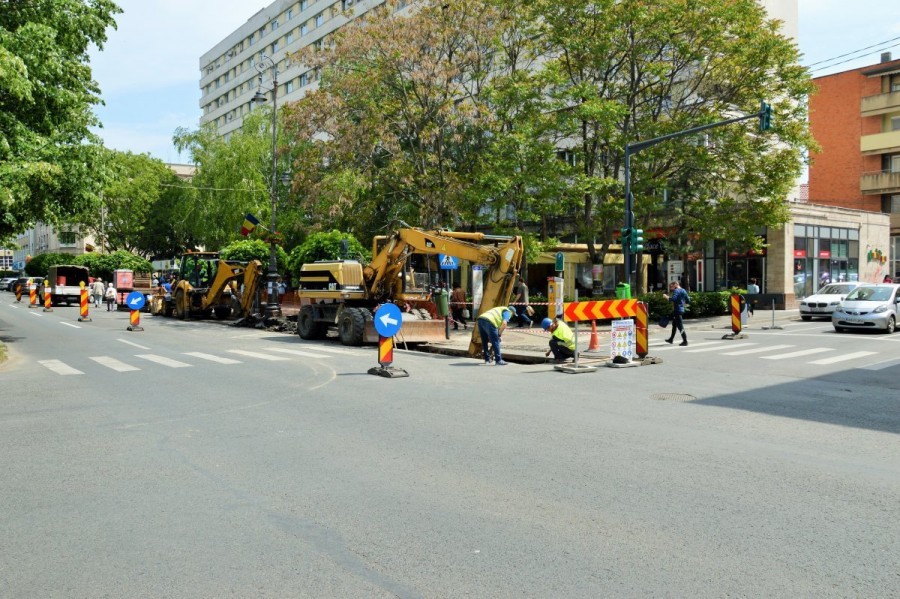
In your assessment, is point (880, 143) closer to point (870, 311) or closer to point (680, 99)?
point (680, 99)

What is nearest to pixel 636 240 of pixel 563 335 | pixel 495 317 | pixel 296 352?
pixel 563 335

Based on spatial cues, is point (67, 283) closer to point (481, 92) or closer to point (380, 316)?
point (481, 92)

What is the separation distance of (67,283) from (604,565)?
5185cm

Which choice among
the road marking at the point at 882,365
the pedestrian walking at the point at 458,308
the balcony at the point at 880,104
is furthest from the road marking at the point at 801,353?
the balcony at the point at 880,104

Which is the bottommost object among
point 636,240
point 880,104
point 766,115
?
point 636,240

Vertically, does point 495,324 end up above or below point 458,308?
above

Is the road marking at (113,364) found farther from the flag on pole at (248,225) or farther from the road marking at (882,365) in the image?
the road marking at (882,365)

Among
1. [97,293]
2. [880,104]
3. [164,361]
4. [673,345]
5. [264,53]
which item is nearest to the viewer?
[164,361]

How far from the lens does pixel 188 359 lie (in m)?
15.8

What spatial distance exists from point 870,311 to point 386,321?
688 inches

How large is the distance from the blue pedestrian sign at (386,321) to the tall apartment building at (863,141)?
45.4 m

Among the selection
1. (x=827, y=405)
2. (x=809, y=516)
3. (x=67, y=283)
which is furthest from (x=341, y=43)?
(x=67, y=283)

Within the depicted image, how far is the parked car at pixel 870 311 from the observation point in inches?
899

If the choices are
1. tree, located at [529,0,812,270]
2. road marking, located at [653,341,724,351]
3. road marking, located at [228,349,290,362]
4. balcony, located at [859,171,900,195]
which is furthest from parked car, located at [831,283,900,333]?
balcony, located at [859,171,900,195]
